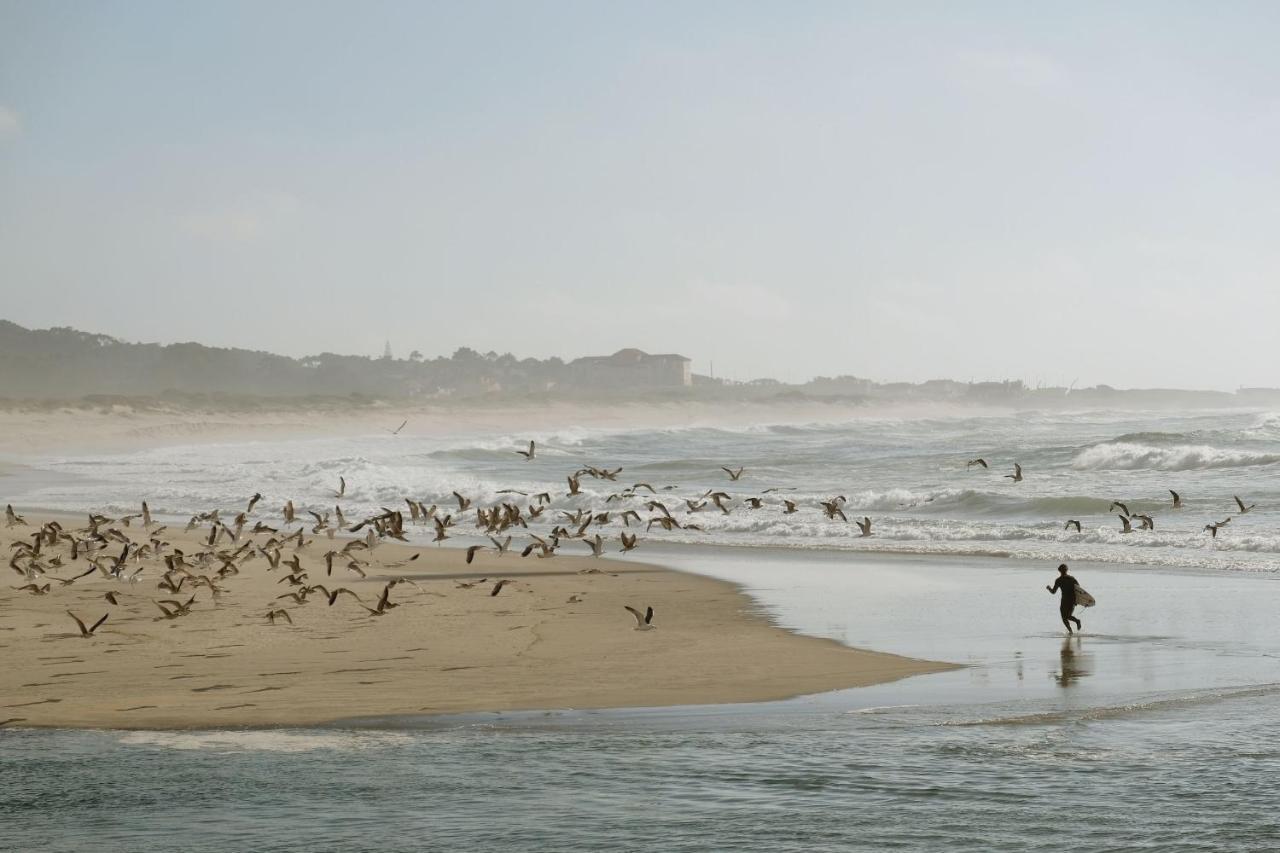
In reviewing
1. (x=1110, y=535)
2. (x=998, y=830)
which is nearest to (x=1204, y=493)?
(x=1110, y=535)

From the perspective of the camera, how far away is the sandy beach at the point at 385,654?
9742 millimetres

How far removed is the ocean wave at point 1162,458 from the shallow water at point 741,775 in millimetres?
28665

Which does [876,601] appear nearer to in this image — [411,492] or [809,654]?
[809,654]

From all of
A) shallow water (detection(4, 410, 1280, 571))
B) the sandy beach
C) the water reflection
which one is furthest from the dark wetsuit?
shallow water (detection(4, 410, 1280, 571))

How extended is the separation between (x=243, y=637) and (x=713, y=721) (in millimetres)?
5810

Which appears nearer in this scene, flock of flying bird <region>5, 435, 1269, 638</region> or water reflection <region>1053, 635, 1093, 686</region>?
water reflection <region>1053, 635, 1093, 686</region>

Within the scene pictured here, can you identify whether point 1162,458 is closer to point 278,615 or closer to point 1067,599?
point 1067,599

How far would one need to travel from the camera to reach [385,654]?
12078mm

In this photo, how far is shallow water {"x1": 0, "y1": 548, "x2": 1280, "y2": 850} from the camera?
257 inches

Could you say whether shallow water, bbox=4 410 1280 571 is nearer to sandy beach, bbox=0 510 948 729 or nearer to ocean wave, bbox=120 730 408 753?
sandy beach, bbox=0 510 948 729

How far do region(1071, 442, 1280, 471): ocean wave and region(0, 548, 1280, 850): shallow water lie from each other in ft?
94.0

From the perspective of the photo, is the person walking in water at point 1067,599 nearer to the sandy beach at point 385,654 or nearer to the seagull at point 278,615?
the sandy beach at point 385,654

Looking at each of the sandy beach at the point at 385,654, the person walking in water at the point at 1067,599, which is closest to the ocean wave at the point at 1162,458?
the sandy beach at the point at 385,654

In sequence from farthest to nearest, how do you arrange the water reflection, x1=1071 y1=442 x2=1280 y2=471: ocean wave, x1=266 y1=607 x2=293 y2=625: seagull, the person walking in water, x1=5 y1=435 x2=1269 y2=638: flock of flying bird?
x1=1071 y1=442 x2=1280 y2=471: ocean wave < x1=5 y1=435 x2=1269 y2=638: flock of flying bird < x1=266 y1=607 x2=293 y2=625: seagull < the person walking in water < the water reflection
